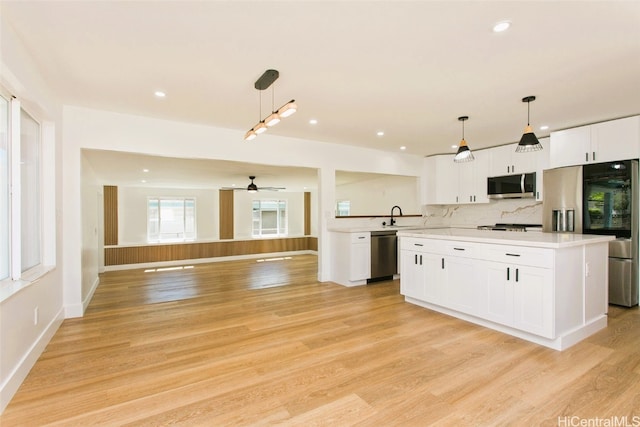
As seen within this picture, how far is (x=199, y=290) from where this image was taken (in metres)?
5.16

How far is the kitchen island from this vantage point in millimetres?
2707

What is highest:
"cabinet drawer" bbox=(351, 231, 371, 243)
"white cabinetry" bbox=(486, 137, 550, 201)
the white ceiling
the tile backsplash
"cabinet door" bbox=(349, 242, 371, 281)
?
the white ceiling

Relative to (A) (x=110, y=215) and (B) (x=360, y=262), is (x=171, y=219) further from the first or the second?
(B) (x=360, y=262)

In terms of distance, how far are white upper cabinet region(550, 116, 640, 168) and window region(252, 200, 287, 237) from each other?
7.73 m

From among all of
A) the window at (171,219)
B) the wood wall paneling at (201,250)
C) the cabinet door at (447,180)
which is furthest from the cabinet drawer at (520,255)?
the window at (171,219)

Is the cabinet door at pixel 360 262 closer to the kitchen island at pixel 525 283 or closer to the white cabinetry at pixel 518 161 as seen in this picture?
the kitchen island at pixel 525 283

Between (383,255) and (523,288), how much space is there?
2.71m

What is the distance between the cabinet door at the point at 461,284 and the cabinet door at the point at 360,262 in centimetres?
174

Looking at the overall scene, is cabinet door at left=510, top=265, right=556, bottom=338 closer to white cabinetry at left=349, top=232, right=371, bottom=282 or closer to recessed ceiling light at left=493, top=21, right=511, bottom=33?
recessed ceiling light at left=493, top=21, right=511, bottom=33

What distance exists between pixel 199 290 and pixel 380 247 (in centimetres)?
307

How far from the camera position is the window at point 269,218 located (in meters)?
10.3

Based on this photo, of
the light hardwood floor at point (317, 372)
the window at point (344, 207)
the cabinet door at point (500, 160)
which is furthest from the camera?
the window at point (344, 207)

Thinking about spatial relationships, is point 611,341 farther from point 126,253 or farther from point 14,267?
point 126,253

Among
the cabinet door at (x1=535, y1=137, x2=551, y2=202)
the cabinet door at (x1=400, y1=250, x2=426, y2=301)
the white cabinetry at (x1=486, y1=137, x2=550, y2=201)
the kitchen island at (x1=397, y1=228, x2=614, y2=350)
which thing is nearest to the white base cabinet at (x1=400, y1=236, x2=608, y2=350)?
the kitchen island at (x1=397, y1=228, x2=614, y2=350)
